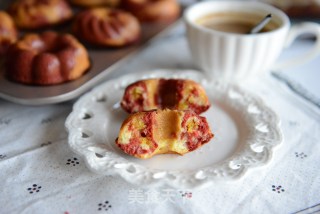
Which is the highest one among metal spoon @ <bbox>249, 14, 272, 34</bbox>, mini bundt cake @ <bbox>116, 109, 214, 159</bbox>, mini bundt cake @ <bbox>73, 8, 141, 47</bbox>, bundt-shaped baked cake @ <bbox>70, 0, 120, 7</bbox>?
metal spoon @ <bbox>249, 14, 272, 34</bbox>

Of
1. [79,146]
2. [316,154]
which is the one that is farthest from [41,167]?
[316,154]

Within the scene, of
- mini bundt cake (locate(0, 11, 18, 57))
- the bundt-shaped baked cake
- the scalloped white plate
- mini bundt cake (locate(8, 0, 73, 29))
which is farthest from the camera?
the bundt-shaped baked cake

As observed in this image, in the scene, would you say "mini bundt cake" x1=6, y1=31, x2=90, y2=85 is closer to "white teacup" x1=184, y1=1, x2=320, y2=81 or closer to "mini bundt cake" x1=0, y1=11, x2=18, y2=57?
"mini bundt cake" x1=0, y1=11, x2=18, y2=57

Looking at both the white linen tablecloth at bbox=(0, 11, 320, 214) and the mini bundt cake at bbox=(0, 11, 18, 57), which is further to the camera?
the mini bundt cake at bbox=(0, 11, 18, 57)

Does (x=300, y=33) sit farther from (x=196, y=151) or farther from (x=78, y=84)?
(x=78, y=84)

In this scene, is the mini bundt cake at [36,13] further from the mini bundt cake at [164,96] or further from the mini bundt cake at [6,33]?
the mini bundt cake at [164,96]

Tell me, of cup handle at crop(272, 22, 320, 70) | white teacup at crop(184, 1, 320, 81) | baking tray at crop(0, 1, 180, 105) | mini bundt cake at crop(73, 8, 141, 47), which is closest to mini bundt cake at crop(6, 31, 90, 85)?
baking tray at crop(0, 1, 180, 105)
